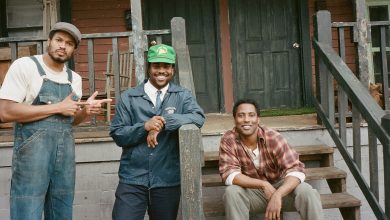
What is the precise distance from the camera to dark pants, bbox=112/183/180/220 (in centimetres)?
297

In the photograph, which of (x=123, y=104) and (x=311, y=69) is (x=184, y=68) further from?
(x=311, y=69)

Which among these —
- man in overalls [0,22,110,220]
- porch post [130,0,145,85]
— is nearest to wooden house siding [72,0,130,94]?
porch post [130,0,145,85]

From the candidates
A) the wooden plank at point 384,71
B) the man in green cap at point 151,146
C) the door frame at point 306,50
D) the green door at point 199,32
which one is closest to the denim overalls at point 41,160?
the man in green cap at point 151,146

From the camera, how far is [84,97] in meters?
6.03

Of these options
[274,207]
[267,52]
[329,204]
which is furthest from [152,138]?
[267,52]

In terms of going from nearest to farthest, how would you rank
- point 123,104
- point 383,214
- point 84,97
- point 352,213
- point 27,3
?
point 123,104, point 383,214, point 352,213, point 84,97, point 27,3

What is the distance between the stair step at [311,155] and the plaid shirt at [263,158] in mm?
706

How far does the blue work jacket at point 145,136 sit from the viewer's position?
2.96 metres

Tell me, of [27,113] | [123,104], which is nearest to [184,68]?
[123,104]

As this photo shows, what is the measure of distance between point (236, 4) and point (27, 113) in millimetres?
5283

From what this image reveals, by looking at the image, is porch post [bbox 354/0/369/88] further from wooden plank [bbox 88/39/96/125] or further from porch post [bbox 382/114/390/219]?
wooden plank [bbox 88/39/96/125]

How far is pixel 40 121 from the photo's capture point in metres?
2.89

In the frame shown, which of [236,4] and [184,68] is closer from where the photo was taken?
[184,68]

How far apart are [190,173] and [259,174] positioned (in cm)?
100
